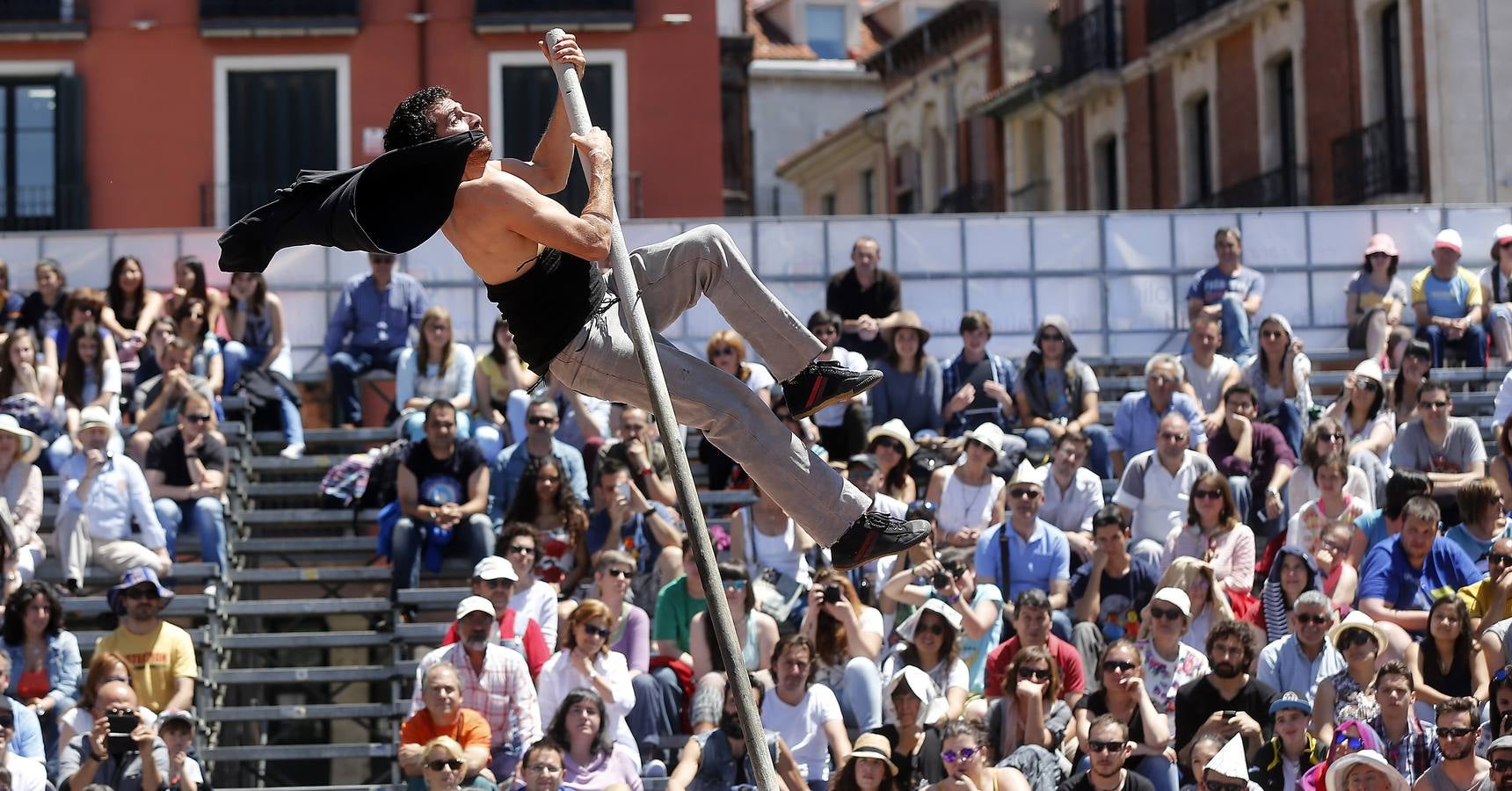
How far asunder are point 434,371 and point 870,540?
677cm

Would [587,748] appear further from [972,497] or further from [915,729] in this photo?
[972,497]

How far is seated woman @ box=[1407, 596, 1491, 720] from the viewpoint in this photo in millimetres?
11328

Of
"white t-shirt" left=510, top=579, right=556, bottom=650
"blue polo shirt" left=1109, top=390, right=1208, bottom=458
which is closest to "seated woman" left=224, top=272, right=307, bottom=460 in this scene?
"white t-shirt" left=510, top=579, right=556, bottom=650

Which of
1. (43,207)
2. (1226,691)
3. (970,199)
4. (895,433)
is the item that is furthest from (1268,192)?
(1226,691)

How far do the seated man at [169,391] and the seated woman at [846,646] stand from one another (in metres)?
3.82

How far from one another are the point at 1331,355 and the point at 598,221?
10.8 metres

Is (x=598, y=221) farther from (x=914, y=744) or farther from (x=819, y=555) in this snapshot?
(x=819, y=555)

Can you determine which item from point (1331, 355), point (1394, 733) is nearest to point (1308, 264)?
point (1331, 355)

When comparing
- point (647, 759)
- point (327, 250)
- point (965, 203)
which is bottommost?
point (647, 759)

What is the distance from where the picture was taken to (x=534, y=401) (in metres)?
13.5

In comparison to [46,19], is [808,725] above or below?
below

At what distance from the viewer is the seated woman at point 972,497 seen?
13016mm

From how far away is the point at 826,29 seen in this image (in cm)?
4525

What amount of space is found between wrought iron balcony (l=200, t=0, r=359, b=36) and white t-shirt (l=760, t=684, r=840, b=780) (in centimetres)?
1377
